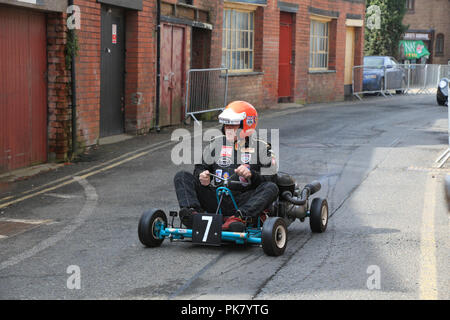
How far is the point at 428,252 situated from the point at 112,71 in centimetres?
925

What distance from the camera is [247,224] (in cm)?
680

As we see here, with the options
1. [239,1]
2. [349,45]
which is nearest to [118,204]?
[239,1]

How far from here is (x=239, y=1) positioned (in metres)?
20.1

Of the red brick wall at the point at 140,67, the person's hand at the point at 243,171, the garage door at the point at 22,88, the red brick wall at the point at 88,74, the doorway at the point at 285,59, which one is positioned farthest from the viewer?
the doorway at the point at 285,59

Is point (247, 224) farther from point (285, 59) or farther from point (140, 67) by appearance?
point (285, 59)

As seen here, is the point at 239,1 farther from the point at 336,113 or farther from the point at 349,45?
the point at 349,45

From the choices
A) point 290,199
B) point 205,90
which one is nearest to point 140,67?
point 205,90

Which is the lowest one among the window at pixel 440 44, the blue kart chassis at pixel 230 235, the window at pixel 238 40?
the blue kart chassis at pixel 230 235

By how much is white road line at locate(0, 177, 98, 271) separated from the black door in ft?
13.7

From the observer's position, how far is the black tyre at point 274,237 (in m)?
6.26

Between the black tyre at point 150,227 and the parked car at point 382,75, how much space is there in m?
24.6

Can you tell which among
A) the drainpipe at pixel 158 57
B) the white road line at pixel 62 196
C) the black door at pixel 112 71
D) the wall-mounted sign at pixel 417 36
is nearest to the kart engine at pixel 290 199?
the white road line at pixel 62 196

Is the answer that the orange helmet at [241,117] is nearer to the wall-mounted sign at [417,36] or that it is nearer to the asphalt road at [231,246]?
the asphalt road at [231,246]

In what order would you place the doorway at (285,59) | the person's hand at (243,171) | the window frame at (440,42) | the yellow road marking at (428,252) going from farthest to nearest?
the window frame at (440,42) → the doorway at (285,59) → the person's hand at (243,171) → the yellow road marking at (428,252)
